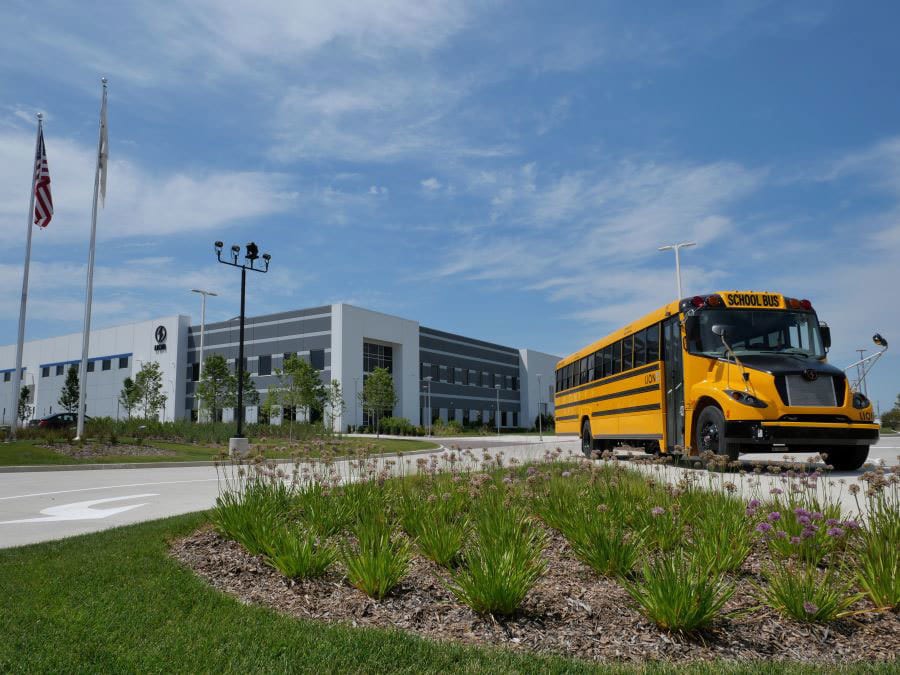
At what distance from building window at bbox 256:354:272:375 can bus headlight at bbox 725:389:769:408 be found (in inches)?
2352

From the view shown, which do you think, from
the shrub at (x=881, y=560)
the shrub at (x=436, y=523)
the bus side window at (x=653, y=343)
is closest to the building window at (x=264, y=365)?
the bus side window at (x=653, y=343)

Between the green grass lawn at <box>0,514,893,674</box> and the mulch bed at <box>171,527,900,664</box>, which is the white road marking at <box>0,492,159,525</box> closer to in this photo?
the green grass lawn at <box>0,514,893,674</box>

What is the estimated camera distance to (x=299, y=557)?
489 centimetres

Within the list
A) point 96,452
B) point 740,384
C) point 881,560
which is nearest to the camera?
point 881,560

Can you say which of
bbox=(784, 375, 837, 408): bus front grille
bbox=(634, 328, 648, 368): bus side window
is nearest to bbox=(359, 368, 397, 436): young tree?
bbox=(634, 328, 648, 368): bus side window

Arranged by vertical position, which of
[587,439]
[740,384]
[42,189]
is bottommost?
[587,439]

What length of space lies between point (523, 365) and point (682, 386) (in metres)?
80.7

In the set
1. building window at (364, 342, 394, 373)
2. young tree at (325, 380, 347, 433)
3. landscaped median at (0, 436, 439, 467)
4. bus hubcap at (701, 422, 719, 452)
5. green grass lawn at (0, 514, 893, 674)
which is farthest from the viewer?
building window at (364, 342, 394, 373)

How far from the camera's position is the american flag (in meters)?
25.8

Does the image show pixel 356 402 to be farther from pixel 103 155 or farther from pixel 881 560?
pixel 881 560

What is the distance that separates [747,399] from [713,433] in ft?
3.30

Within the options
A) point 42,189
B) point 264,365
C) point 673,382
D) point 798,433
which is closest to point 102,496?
point 673,382

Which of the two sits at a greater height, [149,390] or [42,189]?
[42,189]

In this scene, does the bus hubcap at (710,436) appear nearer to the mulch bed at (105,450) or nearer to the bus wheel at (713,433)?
the bus wheel at (713,433)
